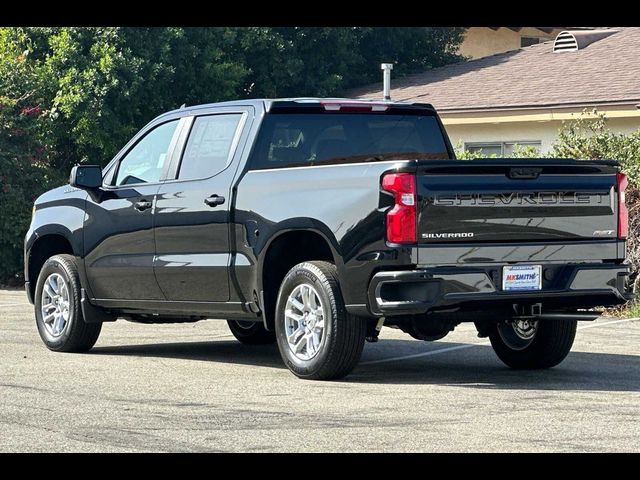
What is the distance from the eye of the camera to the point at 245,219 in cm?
1150

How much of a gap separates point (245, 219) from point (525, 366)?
255cm

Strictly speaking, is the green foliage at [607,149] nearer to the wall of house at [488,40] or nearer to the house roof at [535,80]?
the house roof at [535,80]

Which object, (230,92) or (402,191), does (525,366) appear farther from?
(230,92)

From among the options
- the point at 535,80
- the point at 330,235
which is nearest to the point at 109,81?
the point at 535,80

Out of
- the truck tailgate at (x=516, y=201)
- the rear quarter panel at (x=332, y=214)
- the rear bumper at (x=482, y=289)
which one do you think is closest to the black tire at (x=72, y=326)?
the rear quarter panel at (x=332, y=214)

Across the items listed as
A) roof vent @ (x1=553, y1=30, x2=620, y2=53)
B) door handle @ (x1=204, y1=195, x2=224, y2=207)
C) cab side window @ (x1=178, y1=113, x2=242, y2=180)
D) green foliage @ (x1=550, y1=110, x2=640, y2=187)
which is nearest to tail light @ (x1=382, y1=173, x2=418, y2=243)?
door handle @ (x1=204, y1=195, x2=224, y2=207)

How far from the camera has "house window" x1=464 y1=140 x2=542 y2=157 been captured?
1029 inches

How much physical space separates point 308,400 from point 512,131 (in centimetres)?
1709

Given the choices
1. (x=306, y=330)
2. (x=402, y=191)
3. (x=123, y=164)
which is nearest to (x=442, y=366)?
(x=306, y=330)

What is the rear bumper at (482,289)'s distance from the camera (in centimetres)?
1028

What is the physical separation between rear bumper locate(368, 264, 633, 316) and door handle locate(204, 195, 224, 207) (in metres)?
1.84

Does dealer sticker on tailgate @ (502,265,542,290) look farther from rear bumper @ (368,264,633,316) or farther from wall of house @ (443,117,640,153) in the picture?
wall of house @ (443,117,640,153)

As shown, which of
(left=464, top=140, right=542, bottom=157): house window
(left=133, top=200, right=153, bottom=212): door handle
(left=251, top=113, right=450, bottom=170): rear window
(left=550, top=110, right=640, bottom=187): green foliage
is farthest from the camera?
(left=464, top=140, right=542, bottom=157): house window

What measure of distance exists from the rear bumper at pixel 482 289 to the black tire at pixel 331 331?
35 cm
